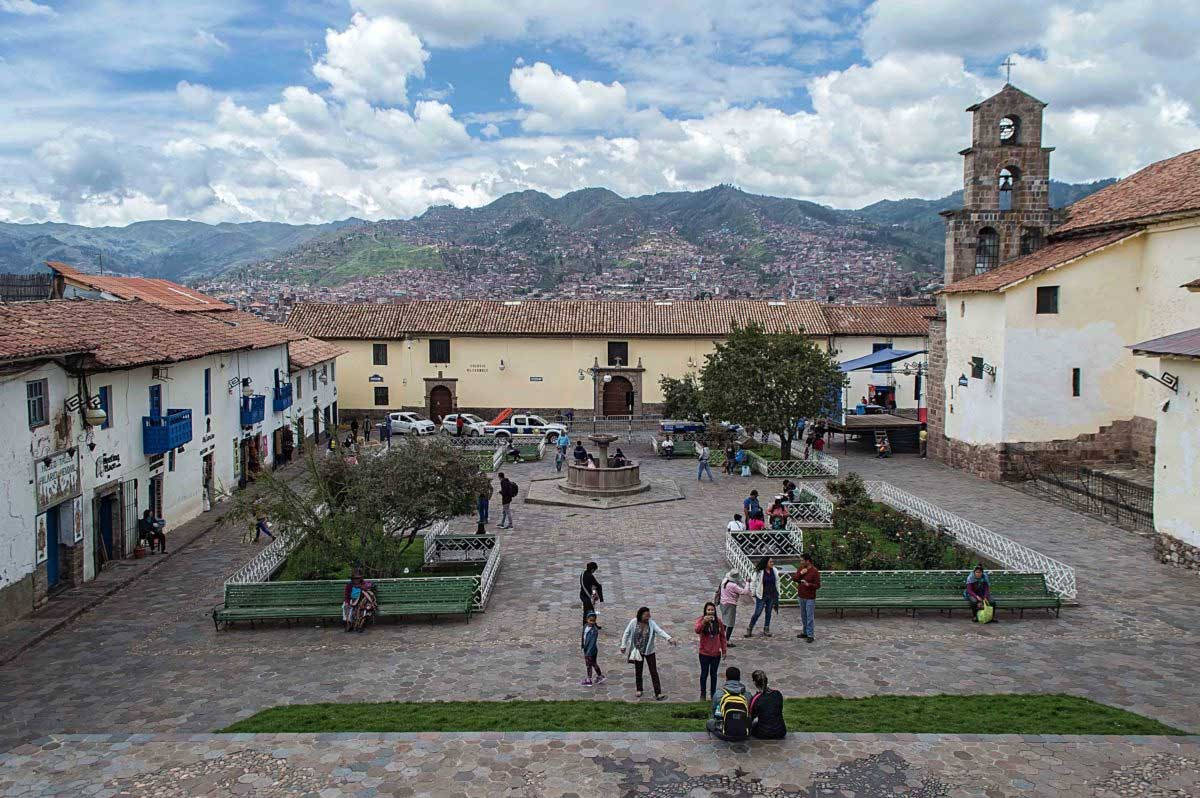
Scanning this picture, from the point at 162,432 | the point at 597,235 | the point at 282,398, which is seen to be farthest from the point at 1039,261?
Answer: the point at 597,235

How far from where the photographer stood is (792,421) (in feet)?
91.0

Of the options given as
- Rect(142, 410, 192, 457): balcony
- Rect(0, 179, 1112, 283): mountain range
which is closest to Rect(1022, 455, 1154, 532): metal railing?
Rect(142, 410, 192, 457): balcony

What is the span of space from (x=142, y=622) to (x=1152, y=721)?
13597 millimetres

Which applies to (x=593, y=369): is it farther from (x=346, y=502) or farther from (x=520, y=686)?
(x=520, y=686)

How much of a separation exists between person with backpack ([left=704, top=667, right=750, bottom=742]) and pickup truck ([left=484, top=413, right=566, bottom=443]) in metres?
24.8

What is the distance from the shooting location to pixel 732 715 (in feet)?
27.7

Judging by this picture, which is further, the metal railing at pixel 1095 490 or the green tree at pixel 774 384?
the green tree at pixel 774 384

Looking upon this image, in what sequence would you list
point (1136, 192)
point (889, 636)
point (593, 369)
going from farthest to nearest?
point (593, 369)
point (1136, 192)
point (889, 636)

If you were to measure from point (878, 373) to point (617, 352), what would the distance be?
498 inches

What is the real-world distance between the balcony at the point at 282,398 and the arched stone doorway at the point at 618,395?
52.4 feet

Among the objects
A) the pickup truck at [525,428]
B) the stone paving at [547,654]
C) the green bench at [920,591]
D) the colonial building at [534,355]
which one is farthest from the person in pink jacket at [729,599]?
the colonial building at [534,355]

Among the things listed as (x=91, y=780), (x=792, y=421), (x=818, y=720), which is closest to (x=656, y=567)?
(x=818, y=720)

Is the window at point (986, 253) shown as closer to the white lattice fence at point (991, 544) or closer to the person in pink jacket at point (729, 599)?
the white lattice fence at point (991, 544)

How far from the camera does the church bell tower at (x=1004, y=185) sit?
28.4m
